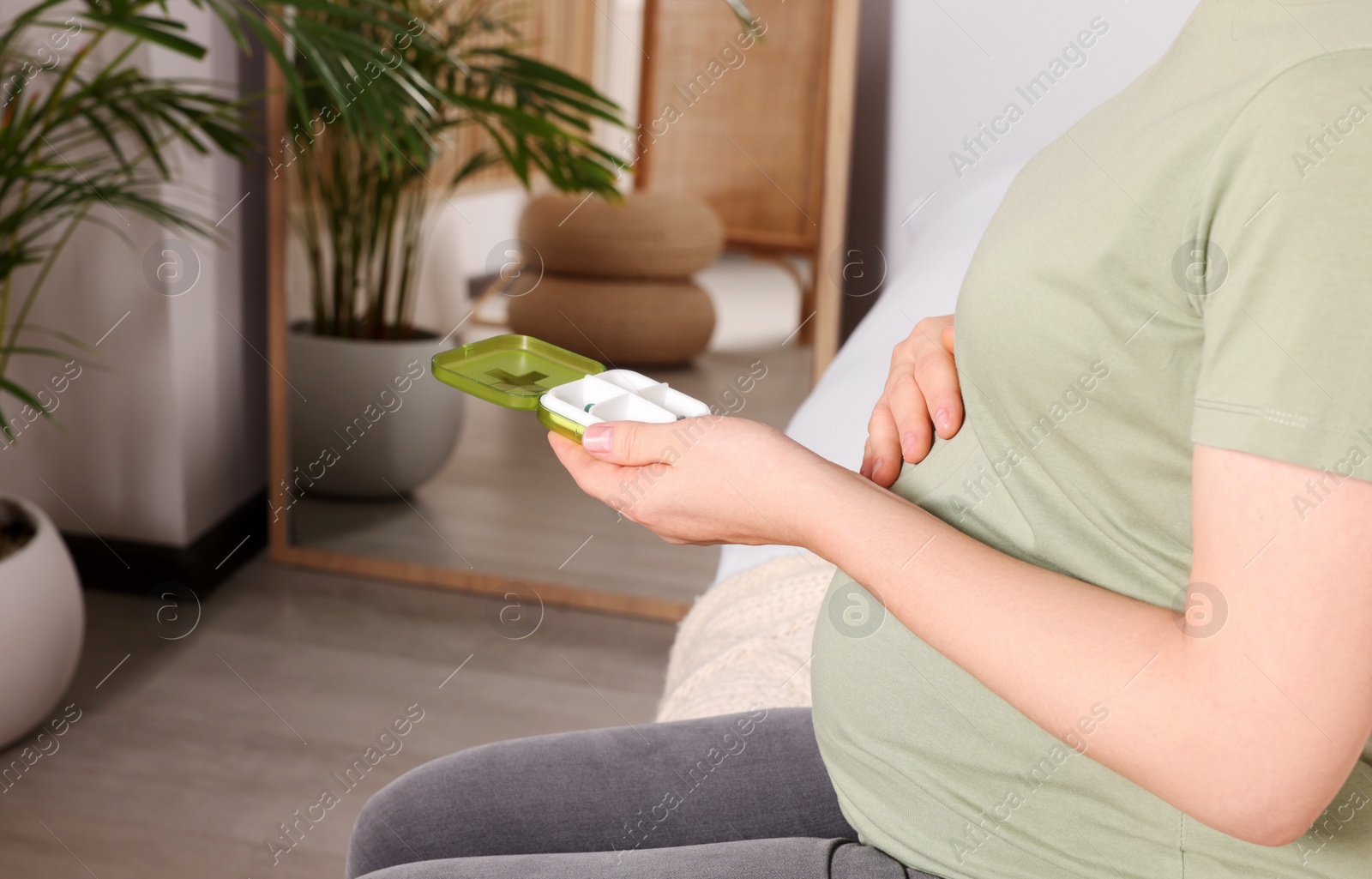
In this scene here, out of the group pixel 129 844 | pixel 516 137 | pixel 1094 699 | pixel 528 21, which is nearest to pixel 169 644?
pixel 129 844

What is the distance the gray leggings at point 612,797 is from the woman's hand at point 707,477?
0.15m

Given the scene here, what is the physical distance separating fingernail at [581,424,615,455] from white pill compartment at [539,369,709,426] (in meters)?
0.02

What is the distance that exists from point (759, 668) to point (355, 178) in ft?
4.53

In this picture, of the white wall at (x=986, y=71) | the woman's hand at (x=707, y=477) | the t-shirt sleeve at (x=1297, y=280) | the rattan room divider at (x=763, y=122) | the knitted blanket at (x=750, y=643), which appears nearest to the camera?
the t-shirt sleeve at (x=1297, y=280)

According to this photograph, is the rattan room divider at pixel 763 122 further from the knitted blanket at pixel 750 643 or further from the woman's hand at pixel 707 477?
the woman's hand at pixel 707 477

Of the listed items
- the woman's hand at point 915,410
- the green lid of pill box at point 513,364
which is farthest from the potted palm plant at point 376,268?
the woman's hand at point 915,410

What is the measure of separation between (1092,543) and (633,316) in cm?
149

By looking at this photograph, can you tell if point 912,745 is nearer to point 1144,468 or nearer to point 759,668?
point 1144,468

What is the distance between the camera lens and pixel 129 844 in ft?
4.63

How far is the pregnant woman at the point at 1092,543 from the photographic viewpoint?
0.39m

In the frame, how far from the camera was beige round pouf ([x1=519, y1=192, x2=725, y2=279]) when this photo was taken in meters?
1.96

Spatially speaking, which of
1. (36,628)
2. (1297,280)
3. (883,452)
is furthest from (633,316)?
(1297,280)

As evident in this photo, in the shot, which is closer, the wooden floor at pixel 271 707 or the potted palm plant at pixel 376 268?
the wooden floor at pixel 271 707

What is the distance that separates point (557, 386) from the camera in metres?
0.71
